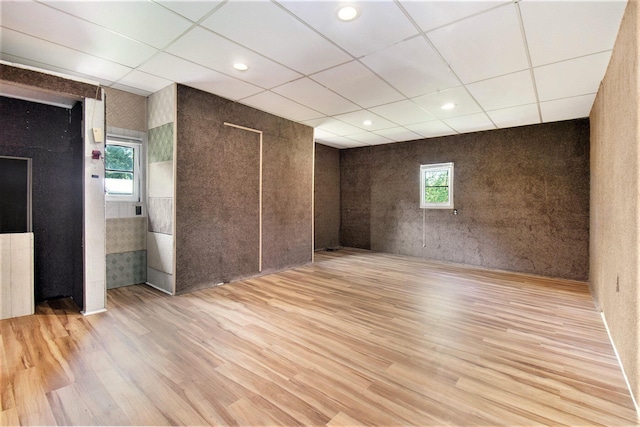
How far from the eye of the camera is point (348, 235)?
8461 mm

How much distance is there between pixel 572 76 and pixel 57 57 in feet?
18.9

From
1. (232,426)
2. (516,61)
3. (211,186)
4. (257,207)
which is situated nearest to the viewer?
(232,426)

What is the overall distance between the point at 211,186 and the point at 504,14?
3837mm

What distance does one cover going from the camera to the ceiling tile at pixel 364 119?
5.10 metres

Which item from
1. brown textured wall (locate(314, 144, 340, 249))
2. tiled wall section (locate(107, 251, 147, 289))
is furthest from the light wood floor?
brown textured wall (locate(314, 144, 340, 249))

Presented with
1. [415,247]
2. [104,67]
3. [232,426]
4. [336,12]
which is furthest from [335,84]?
[415,247]

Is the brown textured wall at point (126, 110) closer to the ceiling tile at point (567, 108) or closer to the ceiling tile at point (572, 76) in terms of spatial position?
the ceiling tile at point (572, 76)

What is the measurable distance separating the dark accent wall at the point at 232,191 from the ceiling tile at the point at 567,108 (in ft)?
13.4

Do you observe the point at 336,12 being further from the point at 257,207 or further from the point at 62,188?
the point at 62,188

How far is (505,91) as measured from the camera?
13.1 feet

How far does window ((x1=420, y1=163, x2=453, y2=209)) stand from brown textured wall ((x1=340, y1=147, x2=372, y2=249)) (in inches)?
58.0

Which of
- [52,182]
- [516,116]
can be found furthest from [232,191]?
[516,116]

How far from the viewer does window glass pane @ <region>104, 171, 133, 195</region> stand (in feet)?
13.7

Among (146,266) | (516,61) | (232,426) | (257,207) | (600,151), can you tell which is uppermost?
(516,61)
